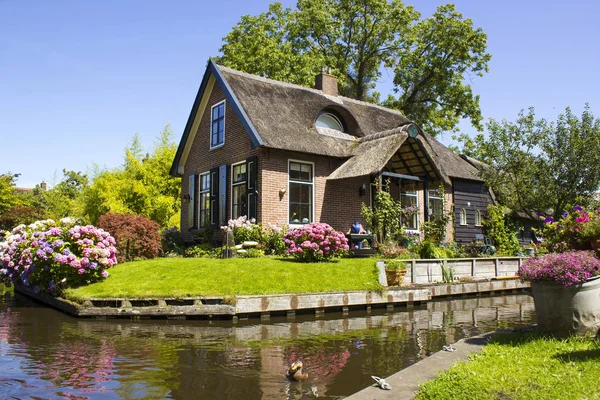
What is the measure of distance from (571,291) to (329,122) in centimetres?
1358

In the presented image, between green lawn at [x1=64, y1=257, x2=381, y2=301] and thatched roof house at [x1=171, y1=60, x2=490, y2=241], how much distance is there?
3.90 m

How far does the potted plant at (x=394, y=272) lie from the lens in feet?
41.2

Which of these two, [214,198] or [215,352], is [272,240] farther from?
[215,352]

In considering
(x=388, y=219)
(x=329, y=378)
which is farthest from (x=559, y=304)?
(x=388, y=219)

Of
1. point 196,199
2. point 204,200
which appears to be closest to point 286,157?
point 204,200

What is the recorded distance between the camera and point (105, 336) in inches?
318

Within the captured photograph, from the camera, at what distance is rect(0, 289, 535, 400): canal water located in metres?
5.15

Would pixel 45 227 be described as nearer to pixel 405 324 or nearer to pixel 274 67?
pixel 405 324

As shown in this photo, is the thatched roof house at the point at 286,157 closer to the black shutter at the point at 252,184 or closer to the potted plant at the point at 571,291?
the black shutter at the point at 252,184

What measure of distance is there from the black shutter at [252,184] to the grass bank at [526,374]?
425 inches

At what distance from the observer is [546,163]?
17219 millimetres

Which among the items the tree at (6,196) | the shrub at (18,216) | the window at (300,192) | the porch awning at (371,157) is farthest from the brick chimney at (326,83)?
the tree at (6,196)

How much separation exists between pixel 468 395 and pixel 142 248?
499 inches

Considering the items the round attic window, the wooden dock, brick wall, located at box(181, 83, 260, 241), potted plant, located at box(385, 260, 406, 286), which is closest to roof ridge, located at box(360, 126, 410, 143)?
the round attic window
